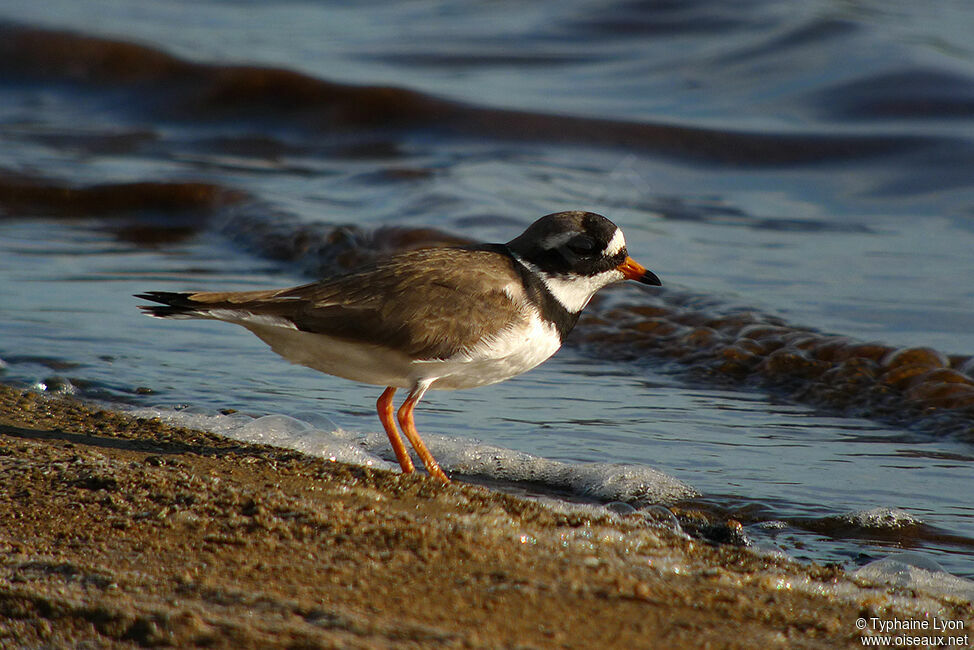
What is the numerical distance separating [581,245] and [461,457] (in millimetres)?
1145

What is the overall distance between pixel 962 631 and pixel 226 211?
9.20 m

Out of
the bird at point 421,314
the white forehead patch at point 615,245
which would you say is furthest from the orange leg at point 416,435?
the white forehead patch at point 615,245

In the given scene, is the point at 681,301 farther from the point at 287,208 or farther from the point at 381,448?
the point at 287,208

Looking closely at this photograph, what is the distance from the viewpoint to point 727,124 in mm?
13242

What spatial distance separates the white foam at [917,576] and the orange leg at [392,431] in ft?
6.23

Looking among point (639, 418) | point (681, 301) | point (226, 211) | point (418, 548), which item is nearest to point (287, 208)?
point (226, 211)

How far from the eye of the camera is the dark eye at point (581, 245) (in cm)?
533

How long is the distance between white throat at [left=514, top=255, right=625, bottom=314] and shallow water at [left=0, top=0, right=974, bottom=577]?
761mm

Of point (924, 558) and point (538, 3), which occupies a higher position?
point (538, 3)

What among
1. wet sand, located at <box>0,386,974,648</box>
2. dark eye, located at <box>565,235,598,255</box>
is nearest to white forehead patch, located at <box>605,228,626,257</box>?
dark eye, located at <box>565,235,598,255</box>

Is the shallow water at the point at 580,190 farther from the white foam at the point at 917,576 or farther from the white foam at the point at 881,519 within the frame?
the white foam at the point at 917,576

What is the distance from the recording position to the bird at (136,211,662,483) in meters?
4.84

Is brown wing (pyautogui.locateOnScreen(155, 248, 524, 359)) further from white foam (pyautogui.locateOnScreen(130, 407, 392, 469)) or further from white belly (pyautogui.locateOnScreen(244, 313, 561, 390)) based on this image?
white foam (pyautogui.locateOnScreen(130, 407, 392, 469))

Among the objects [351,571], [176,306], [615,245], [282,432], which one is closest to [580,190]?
[615,245]
